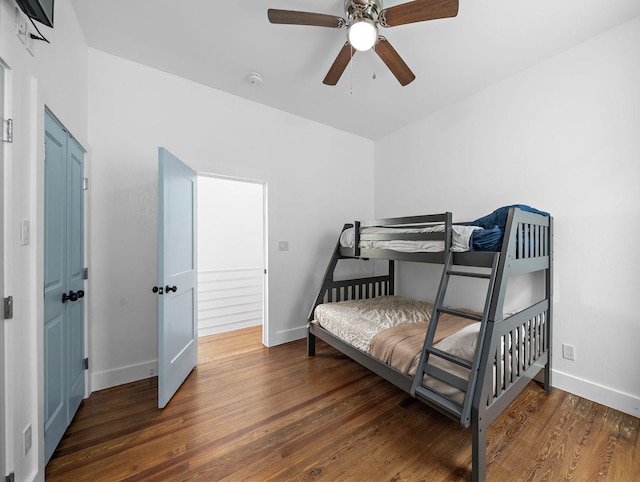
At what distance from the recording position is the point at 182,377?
2334mm

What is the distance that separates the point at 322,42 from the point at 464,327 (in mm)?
2577

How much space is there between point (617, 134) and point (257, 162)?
125 inches

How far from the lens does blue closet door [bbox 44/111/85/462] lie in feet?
4.84

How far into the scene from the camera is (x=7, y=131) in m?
1.11

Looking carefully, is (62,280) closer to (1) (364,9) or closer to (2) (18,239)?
(2) (18,239)

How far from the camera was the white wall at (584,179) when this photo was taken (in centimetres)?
194

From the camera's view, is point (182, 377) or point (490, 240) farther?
point (182, 377)

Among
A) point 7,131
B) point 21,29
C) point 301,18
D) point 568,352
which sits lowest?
point 568,352

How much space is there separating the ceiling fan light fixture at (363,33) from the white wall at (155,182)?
5.80ft

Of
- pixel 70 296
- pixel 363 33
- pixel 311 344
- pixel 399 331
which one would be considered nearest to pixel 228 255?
pixel 311 344

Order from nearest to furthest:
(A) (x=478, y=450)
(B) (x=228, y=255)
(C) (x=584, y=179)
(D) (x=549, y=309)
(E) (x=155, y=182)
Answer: (A) (x=478, y=450), (C) (x=584, y=179), (D) (x=549, y=309), (E) (x=155, y=182), (B) (x=228, y=255)

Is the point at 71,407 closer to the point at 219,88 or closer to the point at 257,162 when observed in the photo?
the point at 257,162

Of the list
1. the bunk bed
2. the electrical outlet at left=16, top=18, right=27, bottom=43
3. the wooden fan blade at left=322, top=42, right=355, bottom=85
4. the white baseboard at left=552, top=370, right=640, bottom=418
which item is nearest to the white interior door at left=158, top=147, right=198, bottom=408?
the electrical outlet at left=16, top=18, right=27, bottom=43

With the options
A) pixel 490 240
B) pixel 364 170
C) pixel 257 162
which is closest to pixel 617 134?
pixel 490 240
